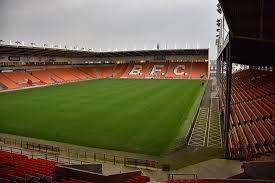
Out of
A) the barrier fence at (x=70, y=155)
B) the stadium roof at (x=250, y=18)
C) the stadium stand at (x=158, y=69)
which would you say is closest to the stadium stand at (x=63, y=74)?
the stadium stand at (x=158, y=69)

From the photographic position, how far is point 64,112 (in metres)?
27.2

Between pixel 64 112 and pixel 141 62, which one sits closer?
pixel 64 112

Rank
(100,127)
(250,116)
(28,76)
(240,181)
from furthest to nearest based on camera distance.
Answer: (28,76) → (100,127) → (250,116) → (240,181)

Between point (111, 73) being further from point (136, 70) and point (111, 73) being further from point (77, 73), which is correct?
point (77, 73)

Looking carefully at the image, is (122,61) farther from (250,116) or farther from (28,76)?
(250,116)

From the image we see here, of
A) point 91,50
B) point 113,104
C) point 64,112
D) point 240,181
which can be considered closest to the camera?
point 240,181

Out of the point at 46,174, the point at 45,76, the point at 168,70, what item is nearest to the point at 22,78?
the point at 45,76

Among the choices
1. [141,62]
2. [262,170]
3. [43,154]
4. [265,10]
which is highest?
[141,62]

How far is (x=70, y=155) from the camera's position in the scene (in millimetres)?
15883

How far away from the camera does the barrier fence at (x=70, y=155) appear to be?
560 inches

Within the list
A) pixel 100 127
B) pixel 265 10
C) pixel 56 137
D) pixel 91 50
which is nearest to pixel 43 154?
pixel 56 137

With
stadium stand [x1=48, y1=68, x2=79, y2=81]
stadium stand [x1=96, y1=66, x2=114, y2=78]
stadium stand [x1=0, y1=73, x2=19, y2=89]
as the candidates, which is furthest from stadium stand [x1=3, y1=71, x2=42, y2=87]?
stadium stand [x1=96, y1=66, x2=114, y2=78]

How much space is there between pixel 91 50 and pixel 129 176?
64030 millimetres

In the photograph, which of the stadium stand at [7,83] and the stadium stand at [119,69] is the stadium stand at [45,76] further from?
the stadium stand at [119,69]
